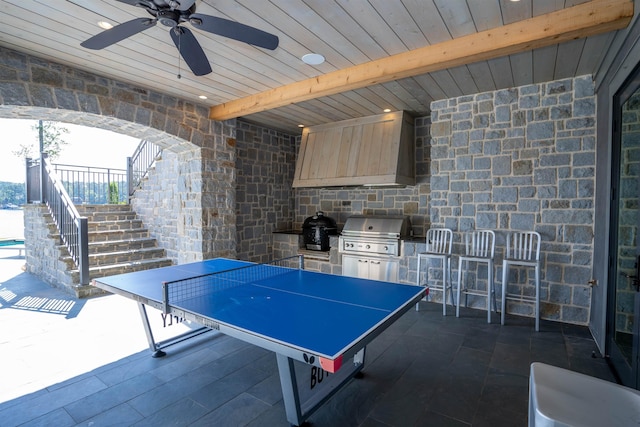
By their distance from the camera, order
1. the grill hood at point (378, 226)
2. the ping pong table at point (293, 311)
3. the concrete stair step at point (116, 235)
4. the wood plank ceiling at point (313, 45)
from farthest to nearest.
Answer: the concrete stair step at point (116, 235) < the grill hood at point (378, 226) < the wood plank ceiling at point (313, 45) < the ping pong table at point (293, 311)

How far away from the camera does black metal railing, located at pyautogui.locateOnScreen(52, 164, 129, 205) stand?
262 inches

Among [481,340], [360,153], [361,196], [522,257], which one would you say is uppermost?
[360,153]

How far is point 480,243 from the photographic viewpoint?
12.6 feet

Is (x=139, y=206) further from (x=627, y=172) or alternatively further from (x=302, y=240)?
(x=627, y=172)

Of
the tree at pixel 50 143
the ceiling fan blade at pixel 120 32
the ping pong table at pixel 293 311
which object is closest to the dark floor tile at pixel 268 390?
the ping pong table at pixel 293 311

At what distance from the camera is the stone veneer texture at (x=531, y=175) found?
10.9 feet

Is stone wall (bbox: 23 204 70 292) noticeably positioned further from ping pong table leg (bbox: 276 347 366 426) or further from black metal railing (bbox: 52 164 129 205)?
ping pong table leg (bbox: 276 347 366 426)

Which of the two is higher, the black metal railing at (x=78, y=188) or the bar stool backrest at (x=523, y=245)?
the black metal railing at (x=78, y=188)

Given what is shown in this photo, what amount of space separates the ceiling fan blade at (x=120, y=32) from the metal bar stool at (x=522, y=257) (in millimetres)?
3724

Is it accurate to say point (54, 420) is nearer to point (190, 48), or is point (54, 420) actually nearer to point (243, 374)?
point (243, 374)

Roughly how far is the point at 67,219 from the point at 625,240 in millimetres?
6529

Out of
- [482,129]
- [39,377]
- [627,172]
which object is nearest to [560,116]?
[482,129]

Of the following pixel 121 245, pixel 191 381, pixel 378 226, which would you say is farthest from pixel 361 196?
pixel 121 245

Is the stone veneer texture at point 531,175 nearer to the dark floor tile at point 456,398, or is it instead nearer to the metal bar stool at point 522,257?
the metal bar stool at point 522,257
